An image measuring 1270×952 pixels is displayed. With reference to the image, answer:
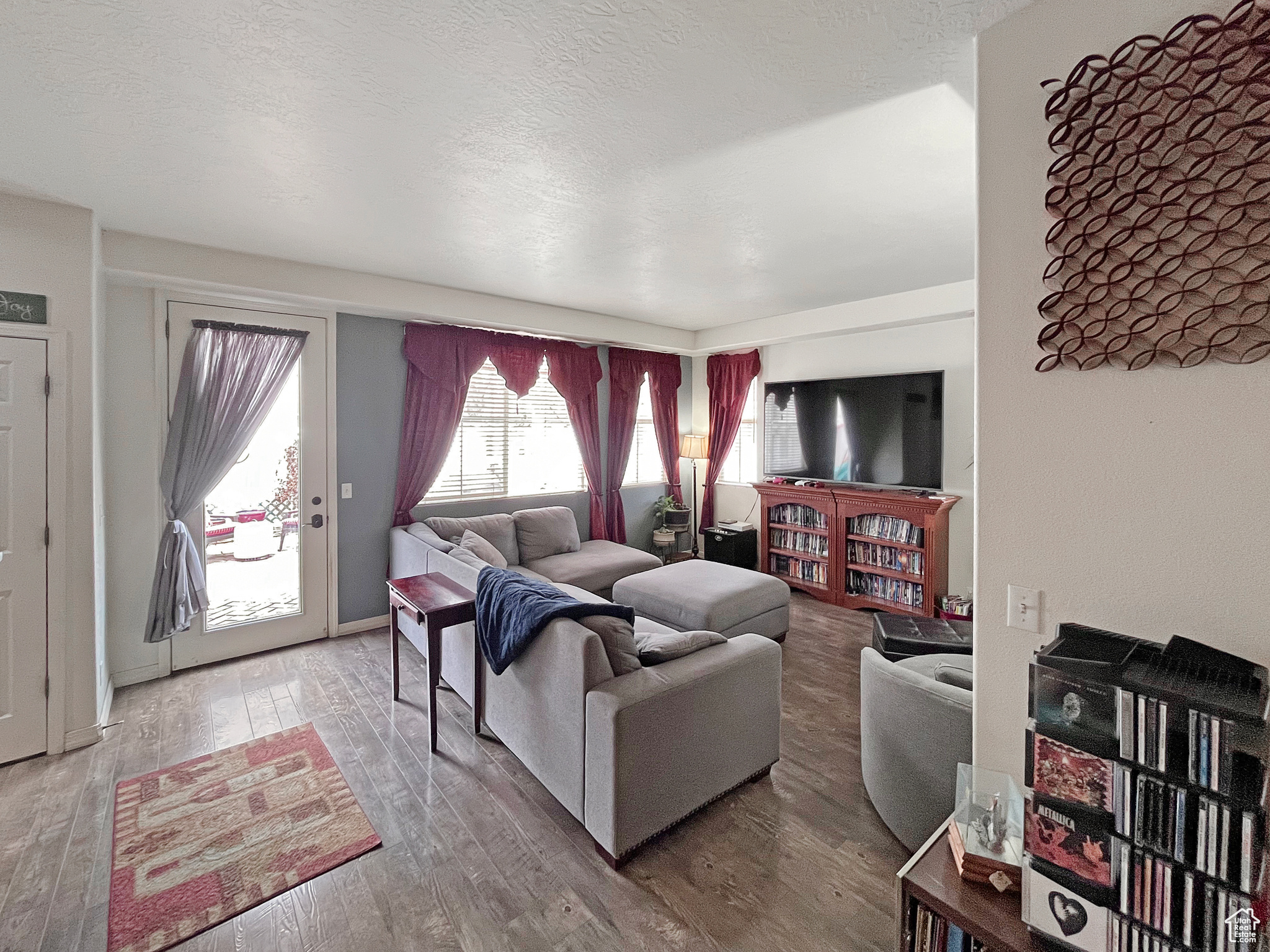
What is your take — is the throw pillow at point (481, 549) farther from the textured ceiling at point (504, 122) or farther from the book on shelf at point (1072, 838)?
the book on shelf at point (1072, 838)

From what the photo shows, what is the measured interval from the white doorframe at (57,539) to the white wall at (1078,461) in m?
3.78

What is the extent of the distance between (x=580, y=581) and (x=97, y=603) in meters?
2.74

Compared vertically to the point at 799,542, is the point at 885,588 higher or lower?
lower

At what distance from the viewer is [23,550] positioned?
98.2 inches

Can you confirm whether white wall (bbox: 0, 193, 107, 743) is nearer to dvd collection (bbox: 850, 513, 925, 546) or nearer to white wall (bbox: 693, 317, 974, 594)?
dvd collection (bbox: 850, 513, 925, 546)

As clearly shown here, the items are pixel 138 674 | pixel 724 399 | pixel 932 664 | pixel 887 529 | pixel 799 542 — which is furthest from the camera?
pixel 724 399

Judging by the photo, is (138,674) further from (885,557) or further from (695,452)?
(885,557)

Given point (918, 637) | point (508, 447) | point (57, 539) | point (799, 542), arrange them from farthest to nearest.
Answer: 1. point (799, 542)
2. point (508, 447)
3. point (918, 637)
4. point (57, 539)

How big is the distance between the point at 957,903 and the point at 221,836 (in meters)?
2.47

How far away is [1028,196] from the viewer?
1.38 meters

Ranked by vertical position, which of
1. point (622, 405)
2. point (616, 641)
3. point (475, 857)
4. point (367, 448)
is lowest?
point (475, 857)

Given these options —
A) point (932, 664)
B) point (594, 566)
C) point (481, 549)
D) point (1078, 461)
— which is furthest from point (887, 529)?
point (1078, 461)

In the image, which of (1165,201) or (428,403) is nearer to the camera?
(1165,201)

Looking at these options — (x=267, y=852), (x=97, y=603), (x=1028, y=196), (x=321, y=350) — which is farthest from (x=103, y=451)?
(x=1028, y=196)
